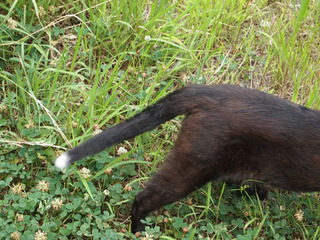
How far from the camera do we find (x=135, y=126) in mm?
3023

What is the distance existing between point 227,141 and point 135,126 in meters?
0.57

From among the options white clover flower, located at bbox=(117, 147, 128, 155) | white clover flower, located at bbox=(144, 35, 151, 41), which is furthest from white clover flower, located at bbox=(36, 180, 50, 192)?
white clover flower, located at bbox=(144, 35, 151, 41)

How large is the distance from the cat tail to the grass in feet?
0.87

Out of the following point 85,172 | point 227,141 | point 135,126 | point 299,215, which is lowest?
point 299,215

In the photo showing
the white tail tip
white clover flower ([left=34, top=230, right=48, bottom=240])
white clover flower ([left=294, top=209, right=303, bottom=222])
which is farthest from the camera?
white clover flower ([left=294, top=209, right=303, bottom=222])

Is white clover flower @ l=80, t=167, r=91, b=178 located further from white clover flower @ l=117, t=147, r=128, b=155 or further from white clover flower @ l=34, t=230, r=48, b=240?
white clover flower @ l=34, t=230, r=48, b=240

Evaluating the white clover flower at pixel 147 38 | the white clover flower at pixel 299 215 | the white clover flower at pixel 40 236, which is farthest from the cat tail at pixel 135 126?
the white clover flower at pixel 299 215

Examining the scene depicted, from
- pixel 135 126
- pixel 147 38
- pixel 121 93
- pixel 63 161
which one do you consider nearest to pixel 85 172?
pixel 63 161

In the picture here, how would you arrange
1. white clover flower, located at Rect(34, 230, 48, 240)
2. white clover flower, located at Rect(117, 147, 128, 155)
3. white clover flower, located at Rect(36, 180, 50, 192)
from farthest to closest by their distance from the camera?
white clover flower, located at Rect(117, 147, 128, 155) < white clover flower, located at Rect(36, 180, 50, 192) < white clover flower, located at Rect(34, 230, 48, 240)

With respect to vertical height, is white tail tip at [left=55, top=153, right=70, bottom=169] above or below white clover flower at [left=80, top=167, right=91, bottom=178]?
above

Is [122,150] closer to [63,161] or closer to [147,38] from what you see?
[63,161]

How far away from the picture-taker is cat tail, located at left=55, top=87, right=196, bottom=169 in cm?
296

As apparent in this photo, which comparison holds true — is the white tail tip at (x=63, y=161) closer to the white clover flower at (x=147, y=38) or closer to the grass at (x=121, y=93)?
the grass at (x=121, y=93)

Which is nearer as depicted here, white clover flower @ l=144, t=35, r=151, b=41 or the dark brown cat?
the dark brown cat
